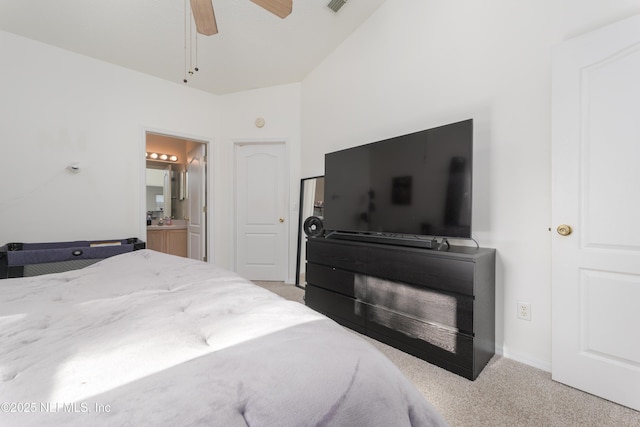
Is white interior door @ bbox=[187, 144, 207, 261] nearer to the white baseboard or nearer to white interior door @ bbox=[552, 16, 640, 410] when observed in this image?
the white baseboard

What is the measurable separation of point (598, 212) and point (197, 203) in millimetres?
4347

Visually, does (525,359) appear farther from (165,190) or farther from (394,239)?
(165,190)

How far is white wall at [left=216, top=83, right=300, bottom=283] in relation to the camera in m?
4.05

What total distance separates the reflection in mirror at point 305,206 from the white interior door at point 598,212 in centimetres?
238

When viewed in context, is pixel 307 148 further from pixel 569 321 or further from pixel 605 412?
pixel 605 412

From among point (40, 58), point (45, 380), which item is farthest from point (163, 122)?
point (45, 380)

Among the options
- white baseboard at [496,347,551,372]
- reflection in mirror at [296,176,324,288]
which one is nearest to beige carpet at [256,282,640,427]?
white baseboard at [496,347,551,372]

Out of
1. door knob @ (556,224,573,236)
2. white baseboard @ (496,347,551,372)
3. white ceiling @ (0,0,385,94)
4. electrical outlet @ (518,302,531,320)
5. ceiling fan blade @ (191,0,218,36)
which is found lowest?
white baseboard @ (496,347,551,372)

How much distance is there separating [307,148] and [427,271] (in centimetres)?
251

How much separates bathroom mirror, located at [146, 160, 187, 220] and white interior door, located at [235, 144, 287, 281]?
1.65 m

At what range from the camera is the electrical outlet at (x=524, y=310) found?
1914 millimetres

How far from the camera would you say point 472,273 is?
1730 millimetres

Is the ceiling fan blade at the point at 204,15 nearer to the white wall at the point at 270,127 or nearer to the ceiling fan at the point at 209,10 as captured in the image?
the ceiling fan at the point at 209,10

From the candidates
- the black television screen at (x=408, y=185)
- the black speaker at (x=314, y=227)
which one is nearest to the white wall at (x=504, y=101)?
the black television screen at (x=408, y=185)
